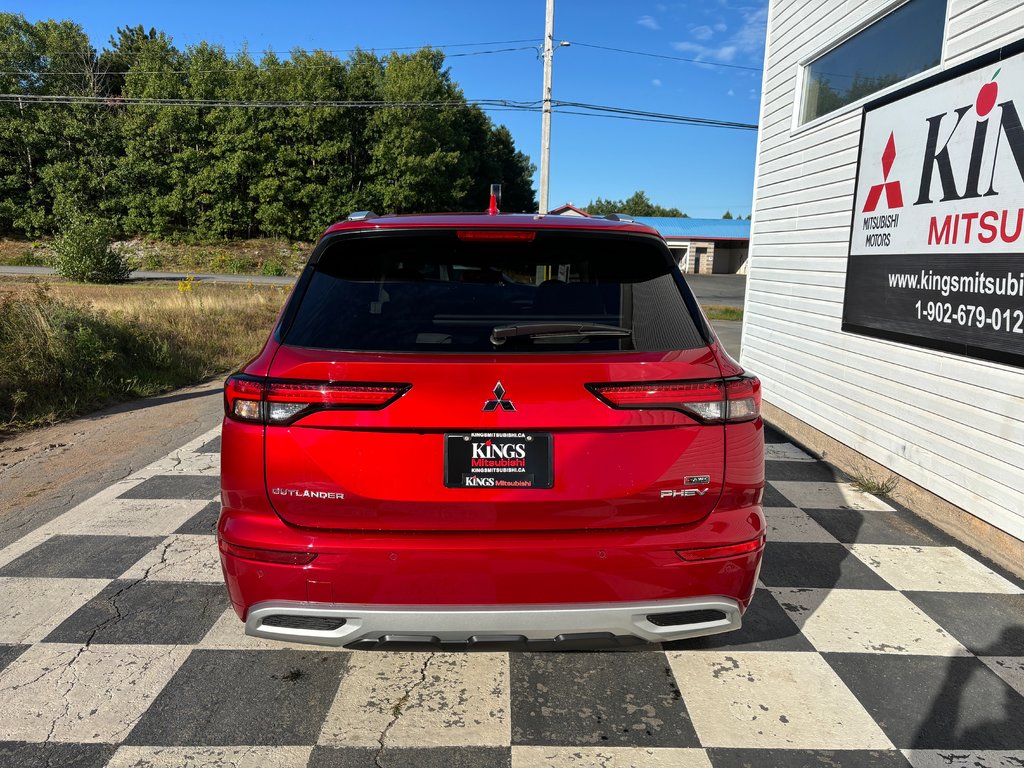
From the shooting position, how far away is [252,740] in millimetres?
2215

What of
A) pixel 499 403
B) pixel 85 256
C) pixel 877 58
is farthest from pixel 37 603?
pixel 85 256

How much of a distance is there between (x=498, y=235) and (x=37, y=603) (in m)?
2.79

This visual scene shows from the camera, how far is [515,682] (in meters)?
A: 2.58

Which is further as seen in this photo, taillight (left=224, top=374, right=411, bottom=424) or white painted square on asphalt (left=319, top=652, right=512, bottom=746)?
white painted square on asphalt (left=319, top=652, right=512, bottom=746)

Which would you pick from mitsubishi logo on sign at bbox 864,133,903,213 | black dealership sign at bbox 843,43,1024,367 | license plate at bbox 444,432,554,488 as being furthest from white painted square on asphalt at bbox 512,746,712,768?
mitsubishi logo on sign at bbox 864,133,903,213

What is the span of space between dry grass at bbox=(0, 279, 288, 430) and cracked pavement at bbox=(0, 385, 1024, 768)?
3.76 m

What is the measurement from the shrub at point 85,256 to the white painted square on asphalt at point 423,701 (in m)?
24.2

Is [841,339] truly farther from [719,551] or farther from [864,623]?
[719,551]

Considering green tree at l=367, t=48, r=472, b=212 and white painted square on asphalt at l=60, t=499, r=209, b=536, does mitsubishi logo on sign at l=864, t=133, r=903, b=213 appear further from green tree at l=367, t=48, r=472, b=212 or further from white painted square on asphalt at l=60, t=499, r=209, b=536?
green tree at l=367, t=48, r=472, b=212

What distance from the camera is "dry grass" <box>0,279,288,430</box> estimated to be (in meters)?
6.76

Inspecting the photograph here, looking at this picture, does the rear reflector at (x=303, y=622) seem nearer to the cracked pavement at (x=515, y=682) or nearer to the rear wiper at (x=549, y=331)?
the cracked pavement at (x=515, y=682)

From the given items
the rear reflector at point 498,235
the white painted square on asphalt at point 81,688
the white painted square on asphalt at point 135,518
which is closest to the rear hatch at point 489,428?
the rear reflector at point 498,235

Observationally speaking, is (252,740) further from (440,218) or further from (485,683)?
(440,218)

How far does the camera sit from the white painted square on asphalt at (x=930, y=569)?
345 centimetres
